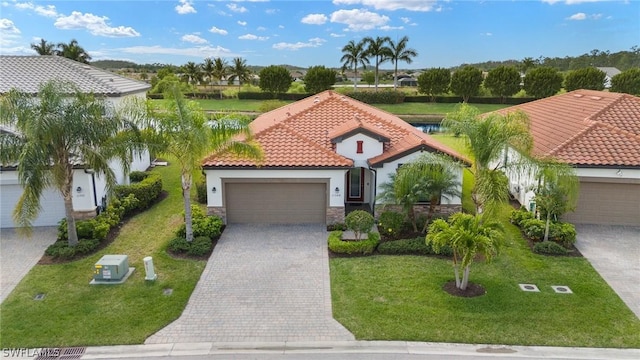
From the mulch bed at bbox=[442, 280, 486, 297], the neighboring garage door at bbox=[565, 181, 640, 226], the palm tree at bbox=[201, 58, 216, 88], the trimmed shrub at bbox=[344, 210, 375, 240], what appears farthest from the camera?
the palm tree at bbox=[201, 58, 216, 88]

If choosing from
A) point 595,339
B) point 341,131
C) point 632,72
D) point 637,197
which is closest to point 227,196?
point 341,131

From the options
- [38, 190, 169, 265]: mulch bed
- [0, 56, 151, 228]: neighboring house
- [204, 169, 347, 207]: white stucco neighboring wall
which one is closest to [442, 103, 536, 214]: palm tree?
[204, 169, 347, 207]: white stucco neighboring wall

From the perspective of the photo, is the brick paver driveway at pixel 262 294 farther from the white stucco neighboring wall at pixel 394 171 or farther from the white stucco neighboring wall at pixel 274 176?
the white stucco neighboring wall at pixel 394 171

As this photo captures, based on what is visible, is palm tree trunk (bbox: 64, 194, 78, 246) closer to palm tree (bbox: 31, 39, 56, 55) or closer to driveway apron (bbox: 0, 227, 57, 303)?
driveway apron (bbox: 0, 227, 57, 303)

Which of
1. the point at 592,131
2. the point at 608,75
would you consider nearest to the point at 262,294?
the point at 592,131

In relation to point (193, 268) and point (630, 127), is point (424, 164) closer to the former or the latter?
point (193, 268)
